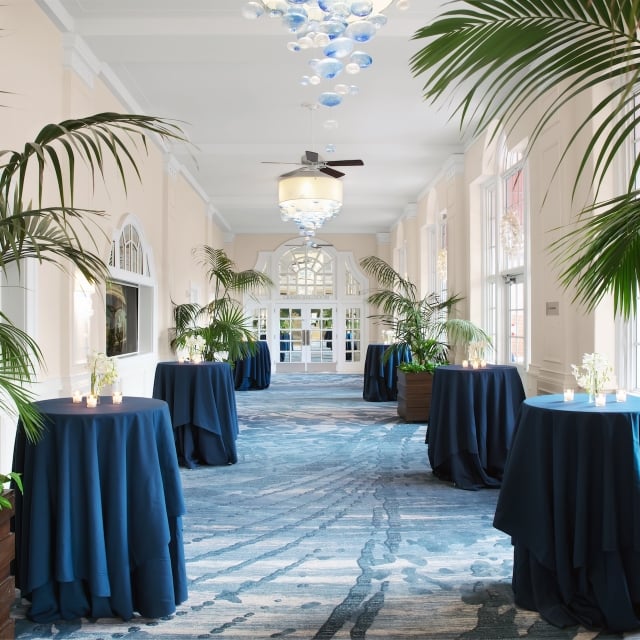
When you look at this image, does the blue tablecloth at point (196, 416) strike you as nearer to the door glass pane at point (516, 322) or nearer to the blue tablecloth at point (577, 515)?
the door glass pane at point (516, 322)

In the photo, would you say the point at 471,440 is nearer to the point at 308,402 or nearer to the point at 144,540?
the point at 144,540

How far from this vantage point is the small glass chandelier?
326 inches

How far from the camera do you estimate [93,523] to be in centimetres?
292

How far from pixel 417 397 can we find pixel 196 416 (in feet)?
12.2

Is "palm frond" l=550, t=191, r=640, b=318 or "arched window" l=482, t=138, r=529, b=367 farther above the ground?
"arched window" l=482, t=138, r=529, b=367

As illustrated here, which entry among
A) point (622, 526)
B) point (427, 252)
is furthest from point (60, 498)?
point (427, 252)

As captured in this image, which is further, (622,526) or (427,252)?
(427,252)

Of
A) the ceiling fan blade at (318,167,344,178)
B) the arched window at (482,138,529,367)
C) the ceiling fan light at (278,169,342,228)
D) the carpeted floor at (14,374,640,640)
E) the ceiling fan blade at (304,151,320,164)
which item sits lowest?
the carpeted floor at (14,374,640,640)

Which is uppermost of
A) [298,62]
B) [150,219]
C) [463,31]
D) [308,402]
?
[298,62]

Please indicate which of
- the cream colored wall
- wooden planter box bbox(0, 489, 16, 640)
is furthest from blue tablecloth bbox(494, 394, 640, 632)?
the cream colored wall

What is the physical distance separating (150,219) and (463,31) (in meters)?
7.65

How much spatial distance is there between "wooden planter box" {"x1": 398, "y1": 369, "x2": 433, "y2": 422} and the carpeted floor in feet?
6.57

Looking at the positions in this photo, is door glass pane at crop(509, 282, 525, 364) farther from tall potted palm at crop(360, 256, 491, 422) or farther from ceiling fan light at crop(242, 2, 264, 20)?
ceiling fan light at crop(242, 2, 264, 20)

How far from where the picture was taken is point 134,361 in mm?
8078
